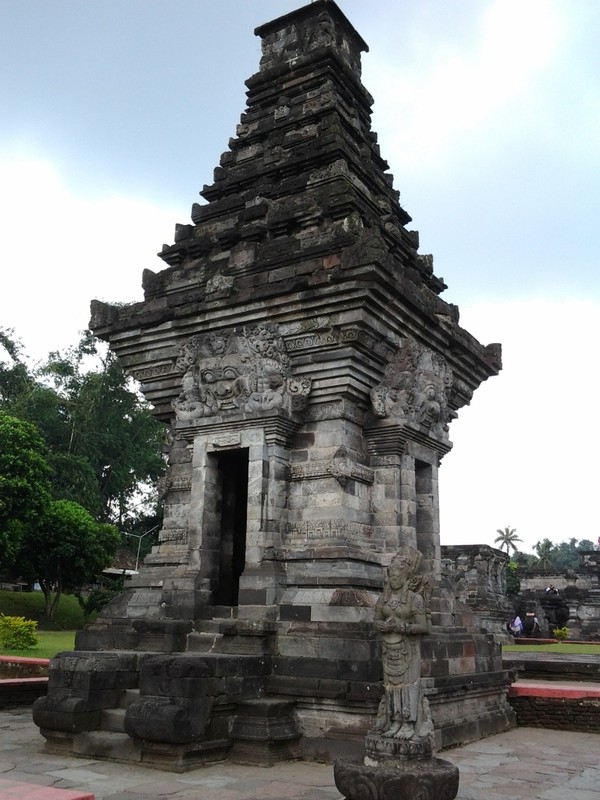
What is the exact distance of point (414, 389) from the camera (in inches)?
400

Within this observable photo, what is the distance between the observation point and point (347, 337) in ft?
31.1

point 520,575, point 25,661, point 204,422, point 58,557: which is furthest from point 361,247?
point 520,575

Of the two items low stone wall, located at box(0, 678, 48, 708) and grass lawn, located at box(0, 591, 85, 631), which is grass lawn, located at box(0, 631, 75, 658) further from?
grass lawn, located at box(0, 591, 85, 631)

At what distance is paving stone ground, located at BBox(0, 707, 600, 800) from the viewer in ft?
21.0

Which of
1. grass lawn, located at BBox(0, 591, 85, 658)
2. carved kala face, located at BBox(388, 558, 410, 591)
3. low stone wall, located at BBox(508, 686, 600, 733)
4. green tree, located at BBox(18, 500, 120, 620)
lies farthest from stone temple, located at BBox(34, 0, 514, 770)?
green tree, located at BBox(18, 500, 120, 620)

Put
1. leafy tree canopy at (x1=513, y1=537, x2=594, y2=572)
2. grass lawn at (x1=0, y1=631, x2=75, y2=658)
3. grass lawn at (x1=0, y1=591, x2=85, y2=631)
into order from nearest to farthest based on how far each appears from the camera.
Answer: grass lawn at (x1=0, y1=631, x2=75, y2=658)
grass lawn at (x1=0, y1=591, x2=85, y2=631)
leafy tree canopy at (x1=513, y1=537, x2=594, y2=572)

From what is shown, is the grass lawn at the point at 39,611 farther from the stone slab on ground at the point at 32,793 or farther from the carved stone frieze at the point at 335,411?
the stone slab on ground at the point at 32,793

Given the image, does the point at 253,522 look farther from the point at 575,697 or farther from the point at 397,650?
the point at 575,697

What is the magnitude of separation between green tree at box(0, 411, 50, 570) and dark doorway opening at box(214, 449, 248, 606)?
19.3 metres

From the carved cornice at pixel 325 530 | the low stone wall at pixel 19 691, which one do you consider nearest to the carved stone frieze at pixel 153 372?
the carved cornice at pixel 325 530

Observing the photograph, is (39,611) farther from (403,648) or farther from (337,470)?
(403,648)

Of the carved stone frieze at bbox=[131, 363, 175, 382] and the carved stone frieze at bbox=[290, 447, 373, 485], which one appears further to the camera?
the carved stone frieze at bbox=[131, 363, 175, 382]

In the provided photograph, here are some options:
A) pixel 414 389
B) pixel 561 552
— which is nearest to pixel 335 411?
pixel 414 389

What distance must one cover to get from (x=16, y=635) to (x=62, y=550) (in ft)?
44.6
